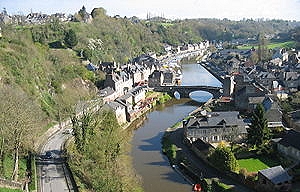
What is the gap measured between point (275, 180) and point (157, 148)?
11.3 meters

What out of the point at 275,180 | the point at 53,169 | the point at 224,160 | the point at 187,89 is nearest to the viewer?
the point at 275,180

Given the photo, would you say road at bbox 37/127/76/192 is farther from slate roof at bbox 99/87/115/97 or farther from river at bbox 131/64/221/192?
slate roof at bbox 99/87/115/97

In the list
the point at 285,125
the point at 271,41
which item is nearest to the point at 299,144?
the point at 285,125

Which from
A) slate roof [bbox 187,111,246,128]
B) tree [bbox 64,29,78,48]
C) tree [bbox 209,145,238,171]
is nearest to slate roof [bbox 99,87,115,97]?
slate roof [bbox 187,111,246,128]

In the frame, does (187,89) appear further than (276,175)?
Yes

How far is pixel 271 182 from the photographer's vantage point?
20391 millimetres

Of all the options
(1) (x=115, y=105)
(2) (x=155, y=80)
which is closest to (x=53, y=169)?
(1) (x=115, y=105)

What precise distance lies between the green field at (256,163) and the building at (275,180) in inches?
94.3

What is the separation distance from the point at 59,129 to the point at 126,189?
13957mm

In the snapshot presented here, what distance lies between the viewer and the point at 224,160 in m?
23.4

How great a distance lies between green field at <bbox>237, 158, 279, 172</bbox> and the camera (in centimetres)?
2371

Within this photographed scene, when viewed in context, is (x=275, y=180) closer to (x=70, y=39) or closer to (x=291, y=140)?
(x=291, y=140)

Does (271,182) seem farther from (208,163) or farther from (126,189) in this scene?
Result: (126,189)

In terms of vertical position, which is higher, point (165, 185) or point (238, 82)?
point (238, 82)
